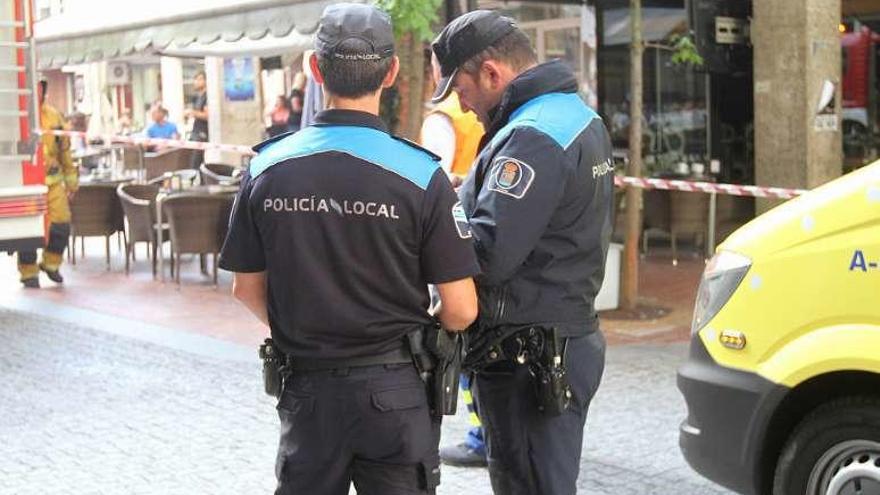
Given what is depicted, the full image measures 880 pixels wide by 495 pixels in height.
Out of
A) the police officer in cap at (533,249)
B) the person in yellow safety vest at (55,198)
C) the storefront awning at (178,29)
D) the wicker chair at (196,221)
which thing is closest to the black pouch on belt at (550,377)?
the police officer in cap at (533,249)

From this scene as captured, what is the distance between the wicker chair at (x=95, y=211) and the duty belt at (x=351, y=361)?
9.95 meters

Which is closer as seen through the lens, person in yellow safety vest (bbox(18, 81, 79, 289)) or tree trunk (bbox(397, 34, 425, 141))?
tree trunk (bbox(397, 34, 425, 141))

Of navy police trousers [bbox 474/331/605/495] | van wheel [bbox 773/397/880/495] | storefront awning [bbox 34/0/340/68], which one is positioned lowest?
van wheel [bbox 773/397/880/495]

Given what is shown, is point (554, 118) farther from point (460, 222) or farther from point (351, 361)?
point (351, 361)

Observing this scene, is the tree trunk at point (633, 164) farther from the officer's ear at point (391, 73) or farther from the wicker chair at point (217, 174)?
the officer's ear at point (391, 73)

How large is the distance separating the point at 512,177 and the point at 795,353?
125cm

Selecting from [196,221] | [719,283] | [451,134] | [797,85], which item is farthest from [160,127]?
[719,283]

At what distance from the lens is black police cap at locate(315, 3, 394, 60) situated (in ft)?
9.48

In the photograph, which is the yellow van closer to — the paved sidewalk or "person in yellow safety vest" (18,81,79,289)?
the paved sidewalk

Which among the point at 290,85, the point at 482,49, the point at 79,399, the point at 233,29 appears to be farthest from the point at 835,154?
the point at 290,85

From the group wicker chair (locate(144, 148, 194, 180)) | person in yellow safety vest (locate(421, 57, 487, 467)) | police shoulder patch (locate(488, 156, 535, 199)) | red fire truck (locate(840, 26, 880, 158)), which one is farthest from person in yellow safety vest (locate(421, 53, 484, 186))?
wicker chair (locate(144, 148, 194, 180))

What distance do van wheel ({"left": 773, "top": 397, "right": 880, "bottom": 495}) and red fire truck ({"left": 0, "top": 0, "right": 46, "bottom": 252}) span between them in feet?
23.9

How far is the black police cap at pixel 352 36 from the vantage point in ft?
9.48

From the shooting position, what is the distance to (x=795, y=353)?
3869 millimetres
